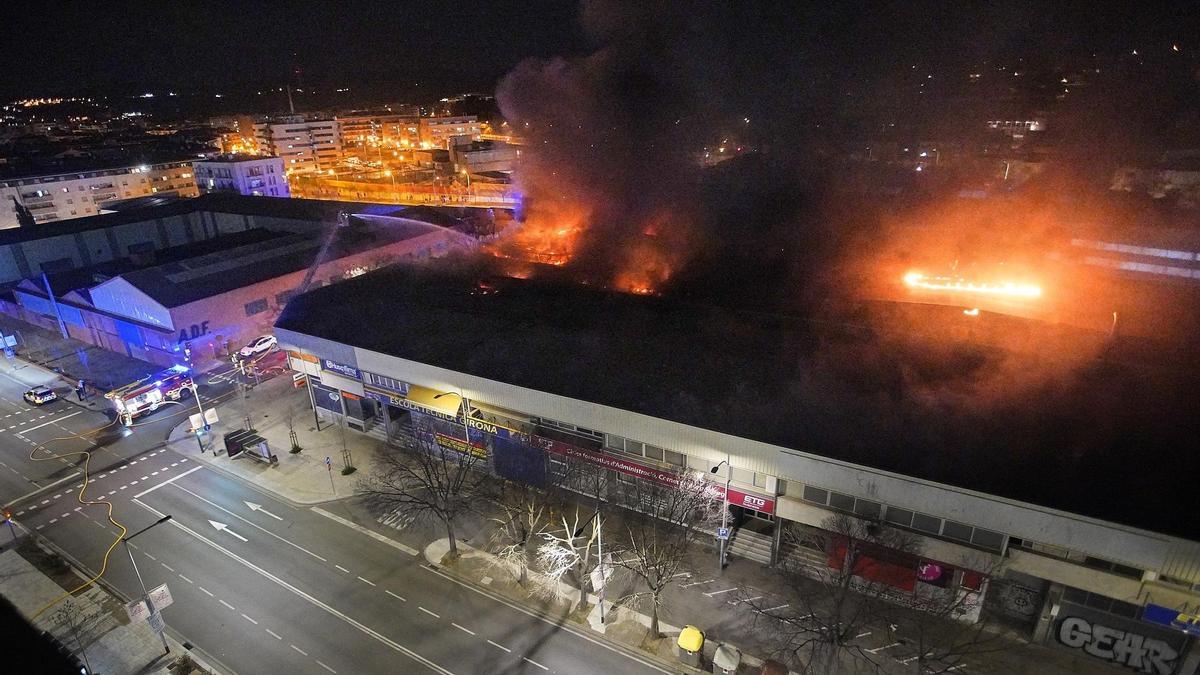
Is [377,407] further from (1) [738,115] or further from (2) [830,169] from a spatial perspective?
(2) [830,169]

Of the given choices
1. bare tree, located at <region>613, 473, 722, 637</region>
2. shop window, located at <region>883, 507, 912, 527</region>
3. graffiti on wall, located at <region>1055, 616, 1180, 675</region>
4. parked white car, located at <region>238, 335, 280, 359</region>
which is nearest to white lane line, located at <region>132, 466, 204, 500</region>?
parked white car, located at <region>238, 335, 280, 359</region>

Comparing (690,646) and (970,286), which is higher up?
(970,286)

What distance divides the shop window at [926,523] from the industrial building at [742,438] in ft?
0.32

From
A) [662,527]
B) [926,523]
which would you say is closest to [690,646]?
[662,527]

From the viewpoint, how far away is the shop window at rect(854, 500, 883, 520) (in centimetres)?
1611

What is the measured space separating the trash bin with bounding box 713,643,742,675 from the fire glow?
2466 centimetres

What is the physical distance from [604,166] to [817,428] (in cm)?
2992

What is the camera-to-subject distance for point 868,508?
1625 centimetres

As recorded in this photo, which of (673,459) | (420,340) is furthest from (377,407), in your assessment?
(673,459)

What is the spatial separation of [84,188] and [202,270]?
47.7 meters

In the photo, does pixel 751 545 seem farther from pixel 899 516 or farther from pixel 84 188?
pixel 84 188

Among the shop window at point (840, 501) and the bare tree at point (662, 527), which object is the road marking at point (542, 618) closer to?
the bare tree at point (662, 527)

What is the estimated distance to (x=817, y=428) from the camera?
17344 millimetres

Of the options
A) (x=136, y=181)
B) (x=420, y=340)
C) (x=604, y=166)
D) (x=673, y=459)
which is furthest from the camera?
(x=136, y=181)
